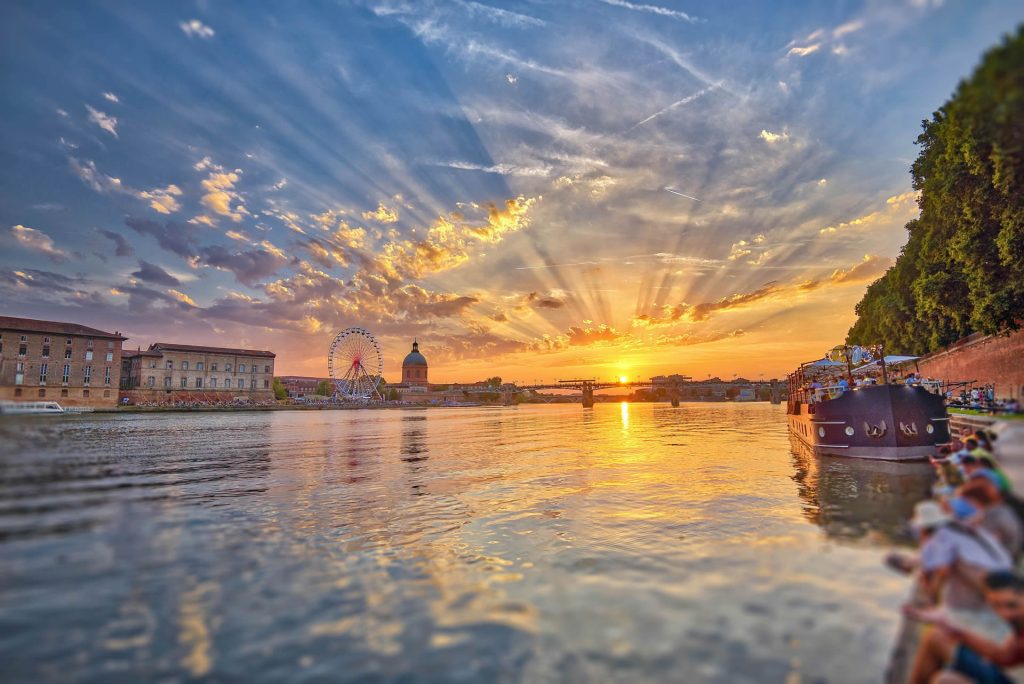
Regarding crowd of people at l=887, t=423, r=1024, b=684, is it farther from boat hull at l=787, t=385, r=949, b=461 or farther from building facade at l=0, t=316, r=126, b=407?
building facade at l=0, t=316, r=126, b=407

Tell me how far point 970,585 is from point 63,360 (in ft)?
429

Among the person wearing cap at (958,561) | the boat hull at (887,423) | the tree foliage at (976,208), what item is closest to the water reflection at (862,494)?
the boat hull at (887,423)

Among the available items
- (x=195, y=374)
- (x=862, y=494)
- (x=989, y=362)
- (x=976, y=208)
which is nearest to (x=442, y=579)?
(x=862, y=494)

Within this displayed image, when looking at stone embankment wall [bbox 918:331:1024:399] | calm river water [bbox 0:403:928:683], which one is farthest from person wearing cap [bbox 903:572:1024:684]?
stone embankment wall [bbox 918:331:1024:399]

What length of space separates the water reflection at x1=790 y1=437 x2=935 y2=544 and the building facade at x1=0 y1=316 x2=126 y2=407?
4700 inches

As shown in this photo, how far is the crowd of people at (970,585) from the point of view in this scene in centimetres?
404

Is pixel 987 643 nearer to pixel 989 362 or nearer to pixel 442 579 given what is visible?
pixel 442 579

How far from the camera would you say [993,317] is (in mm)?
28328

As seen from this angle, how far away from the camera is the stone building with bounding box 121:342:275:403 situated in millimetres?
123750

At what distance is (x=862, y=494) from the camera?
15812 millimetres

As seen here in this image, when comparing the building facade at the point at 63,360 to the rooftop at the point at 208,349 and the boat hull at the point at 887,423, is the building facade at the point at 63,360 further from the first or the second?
the boat hull at the point at 887,423

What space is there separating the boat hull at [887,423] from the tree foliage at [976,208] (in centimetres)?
973

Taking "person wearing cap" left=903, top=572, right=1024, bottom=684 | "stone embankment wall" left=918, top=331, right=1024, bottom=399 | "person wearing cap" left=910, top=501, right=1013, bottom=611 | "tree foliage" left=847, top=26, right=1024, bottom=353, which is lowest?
"person wearing cap" left=903, top=572, right=1024, bottom=684

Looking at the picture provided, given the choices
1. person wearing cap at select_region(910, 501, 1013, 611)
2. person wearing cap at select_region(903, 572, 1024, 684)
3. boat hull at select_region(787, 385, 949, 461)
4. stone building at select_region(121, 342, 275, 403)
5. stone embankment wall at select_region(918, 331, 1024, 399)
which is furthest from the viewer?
stone building at select_region(121, 342, 275, 403)
